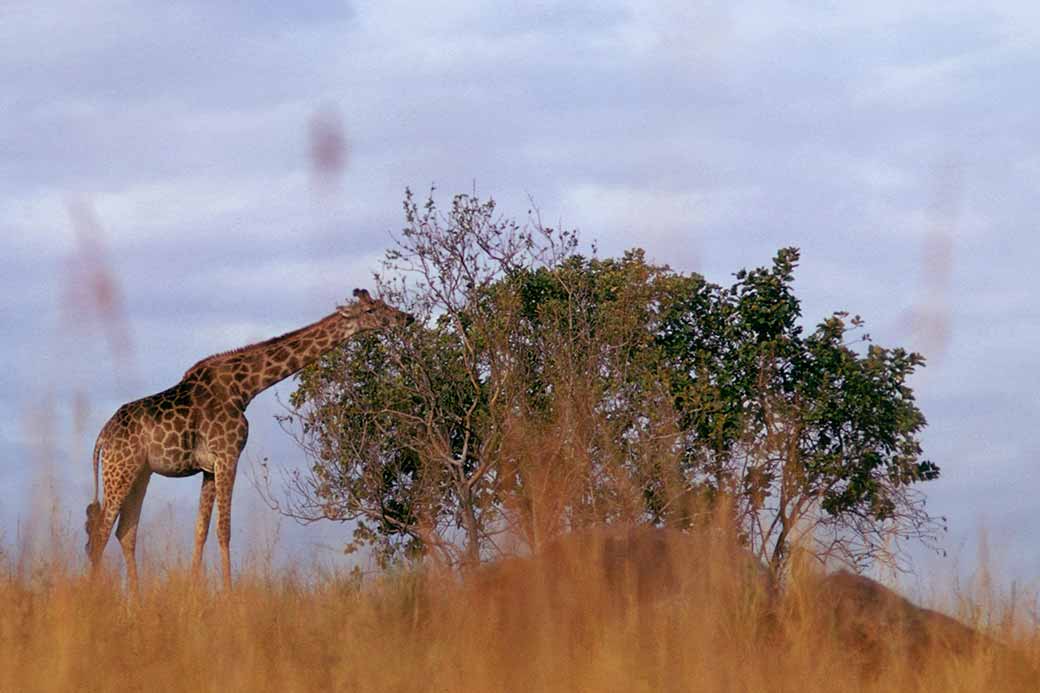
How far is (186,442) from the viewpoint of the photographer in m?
17.0

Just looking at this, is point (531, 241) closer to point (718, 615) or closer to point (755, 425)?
point (755, 425)

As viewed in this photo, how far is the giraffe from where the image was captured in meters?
16.4

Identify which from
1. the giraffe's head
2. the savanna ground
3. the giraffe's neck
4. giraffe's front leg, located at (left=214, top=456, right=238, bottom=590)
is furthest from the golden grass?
the giraffe's head

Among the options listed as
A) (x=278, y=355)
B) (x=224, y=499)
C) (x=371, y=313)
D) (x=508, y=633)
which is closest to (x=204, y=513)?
(x=224, y=499)

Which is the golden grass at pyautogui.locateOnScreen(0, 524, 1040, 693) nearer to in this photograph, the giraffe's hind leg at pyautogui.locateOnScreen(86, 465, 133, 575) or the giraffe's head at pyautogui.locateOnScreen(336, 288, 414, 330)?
the giraffe's hind leg at pyautogui.locateOnScreen(86, 465, 133, 575)

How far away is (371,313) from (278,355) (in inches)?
61.0

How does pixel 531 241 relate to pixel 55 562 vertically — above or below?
above

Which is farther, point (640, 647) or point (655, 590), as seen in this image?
point (655, 590)

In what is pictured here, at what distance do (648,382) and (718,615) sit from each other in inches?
592

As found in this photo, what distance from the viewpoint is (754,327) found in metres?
25.2

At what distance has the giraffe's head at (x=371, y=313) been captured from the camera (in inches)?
Result: 745

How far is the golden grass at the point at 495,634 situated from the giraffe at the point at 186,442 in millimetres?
5896

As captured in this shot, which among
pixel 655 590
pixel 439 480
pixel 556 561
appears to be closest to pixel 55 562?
pixel 556 561

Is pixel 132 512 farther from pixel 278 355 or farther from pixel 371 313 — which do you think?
pixel 371 313
